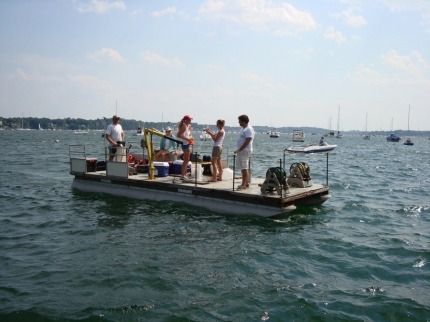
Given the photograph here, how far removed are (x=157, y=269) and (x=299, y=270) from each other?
2.75 metres

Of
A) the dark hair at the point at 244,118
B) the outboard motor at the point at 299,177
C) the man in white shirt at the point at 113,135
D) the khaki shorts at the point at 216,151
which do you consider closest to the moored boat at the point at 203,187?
the outboard motor at the point at 299,177

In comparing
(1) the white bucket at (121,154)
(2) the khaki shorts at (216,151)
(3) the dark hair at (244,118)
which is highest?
(3) the dark hair at (244,118)

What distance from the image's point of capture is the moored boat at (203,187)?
1177 cm

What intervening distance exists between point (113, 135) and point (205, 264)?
844 cm

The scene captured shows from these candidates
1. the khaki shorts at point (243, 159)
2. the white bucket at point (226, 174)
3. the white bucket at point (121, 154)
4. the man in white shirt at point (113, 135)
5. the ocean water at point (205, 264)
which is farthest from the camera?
the man in white shirt at point (113, 135)

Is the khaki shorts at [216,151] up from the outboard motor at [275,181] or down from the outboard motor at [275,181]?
up

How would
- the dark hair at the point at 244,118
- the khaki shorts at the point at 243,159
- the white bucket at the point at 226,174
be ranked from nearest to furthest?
the dark hair at the point at 244,118
the khaki shorts at the point at 243,159
the white bucket at the point at 226,174

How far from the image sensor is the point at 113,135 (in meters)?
15.4

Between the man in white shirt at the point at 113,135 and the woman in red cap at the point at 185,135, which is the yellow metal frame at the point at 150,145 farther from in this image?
the man in white shirt at the point at 113,135

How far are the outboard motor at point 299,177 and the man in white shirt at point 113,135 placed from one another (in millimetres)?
6117

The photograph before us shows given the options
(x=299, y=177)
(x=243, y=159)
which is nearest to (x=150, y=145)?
(x=243, y=159)

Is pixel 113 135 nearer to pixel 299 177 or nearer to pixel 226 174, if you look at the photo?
pixel 226 174

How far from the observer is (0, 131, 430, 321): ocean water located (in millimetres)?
6512

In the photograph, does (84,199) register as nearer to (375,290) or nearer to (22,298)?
(22,298)
